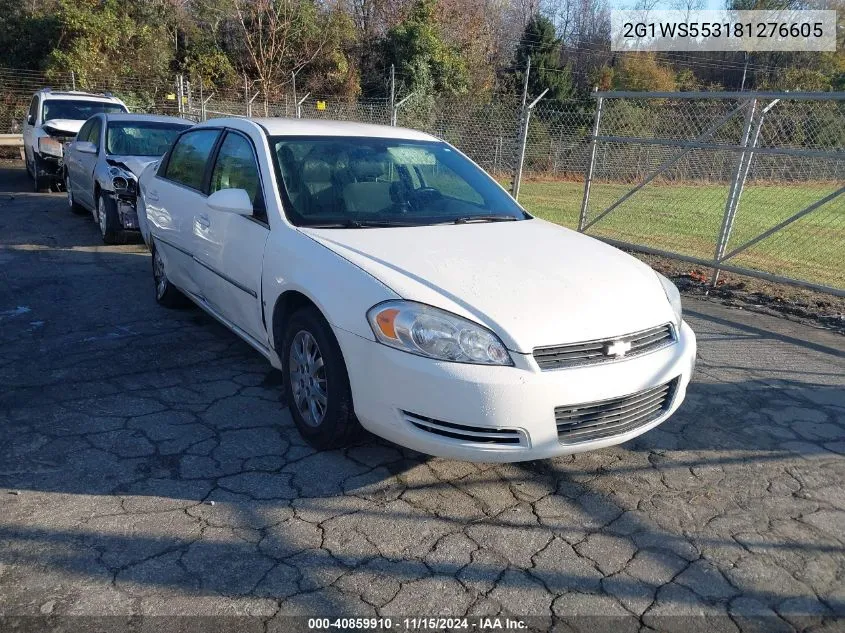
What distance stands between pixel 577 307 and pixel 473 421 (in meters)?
0.71

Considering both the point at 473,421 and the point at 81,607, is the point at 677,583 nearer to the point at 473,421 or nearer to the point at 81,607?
the point at 473,421

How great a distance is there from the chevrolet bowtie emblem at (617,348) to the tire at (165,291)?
3.87 meters

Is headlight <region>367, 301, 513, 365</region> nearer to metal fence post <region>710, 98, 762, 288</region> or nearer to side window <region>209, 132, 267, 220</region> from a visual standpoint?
side window <region>209, 132, 267, 220</region>

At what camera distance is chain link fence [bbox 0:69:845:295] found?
7.52 meters

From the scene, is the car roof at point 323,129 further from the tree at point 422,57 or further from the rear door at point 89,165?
the tree at point 422,57

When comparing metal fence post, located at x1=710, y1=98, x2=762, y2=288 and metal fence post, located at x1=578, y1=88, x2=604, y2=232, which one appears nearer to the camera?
metal fence post, located at x1=710, y1=98, x2=762, y2=288

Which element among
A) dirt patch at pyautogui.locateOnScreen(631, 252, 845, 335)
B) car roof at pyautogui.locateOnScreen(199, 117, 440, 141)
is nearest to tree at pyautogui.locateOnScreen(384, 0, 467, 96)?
dirt patch at pyautogui.locateOnScreen(631, 252, 845, 335)

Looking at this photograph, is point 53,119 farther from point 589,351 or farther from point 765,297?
point 589,351

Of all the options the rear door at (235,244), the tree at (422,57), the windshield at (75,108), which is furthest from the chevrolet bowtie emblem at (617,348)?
the tree at (422,57)

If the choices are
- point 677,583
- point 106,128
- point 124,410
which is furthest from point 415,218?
point 106,128

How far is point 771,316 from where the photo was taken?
22.0 ft

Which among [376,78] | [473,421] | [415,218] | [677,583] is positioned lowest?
[677,583]

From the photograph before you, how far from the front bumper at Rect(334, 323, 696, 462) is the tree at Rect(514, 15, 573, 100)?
3069cm

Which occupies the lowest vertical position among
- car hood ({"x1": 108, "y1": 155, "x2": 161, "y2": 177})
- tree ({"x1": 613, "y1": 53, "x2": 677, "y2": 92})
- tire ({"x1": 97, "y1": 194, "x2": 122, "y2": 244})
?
tire ({"x1": 97, "y1": 194, "x2": 122, "y2": 244})
